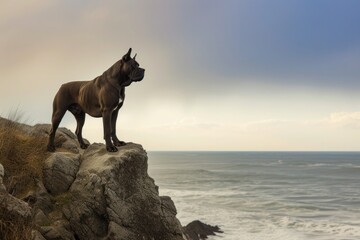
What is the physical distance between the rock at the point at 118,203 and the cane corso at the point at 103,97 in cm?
71

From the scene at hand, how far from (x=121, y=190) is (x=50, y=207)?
161 centimetres

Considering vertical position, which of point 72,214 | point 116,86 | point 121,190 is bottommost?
point 72,214

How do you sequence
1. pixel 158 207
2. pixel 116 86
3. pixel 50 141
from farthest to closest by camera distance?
pixel 50 141 → pixel 116 86 → pixel 158 207

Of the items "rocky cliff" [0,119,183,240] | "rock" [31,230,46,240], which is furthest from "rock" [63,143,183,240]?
"rock" [31,230,46,240]

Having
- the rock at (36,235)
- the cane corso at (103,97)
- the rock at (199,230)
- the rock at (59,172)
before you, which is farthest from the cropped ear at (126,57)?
the rock at (199,230)

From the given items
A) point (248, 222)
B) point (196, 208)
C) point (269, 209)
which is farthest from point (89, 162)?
point (269, 209)

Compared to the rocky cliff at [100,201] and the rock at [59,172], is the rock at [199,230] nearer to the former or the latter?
the rocky cliff at [100,201]

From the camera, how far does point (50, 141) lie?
10.5 metres

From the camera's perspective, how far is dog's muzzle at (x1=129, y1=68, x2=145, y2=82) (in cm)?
951

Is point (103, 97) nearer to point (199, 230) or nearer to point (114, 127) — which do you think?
point (114, 127)

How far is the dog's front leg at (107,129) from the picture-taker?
31.1ft

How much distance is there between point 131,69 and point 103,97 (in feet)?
3.26

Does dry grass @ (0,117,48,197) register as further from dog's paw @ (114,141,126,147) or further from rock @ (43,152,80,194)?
dog's paw @ (114,141,126,147)

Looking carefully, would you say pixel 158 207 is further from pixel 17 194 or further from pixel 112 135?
pixel 17 194
